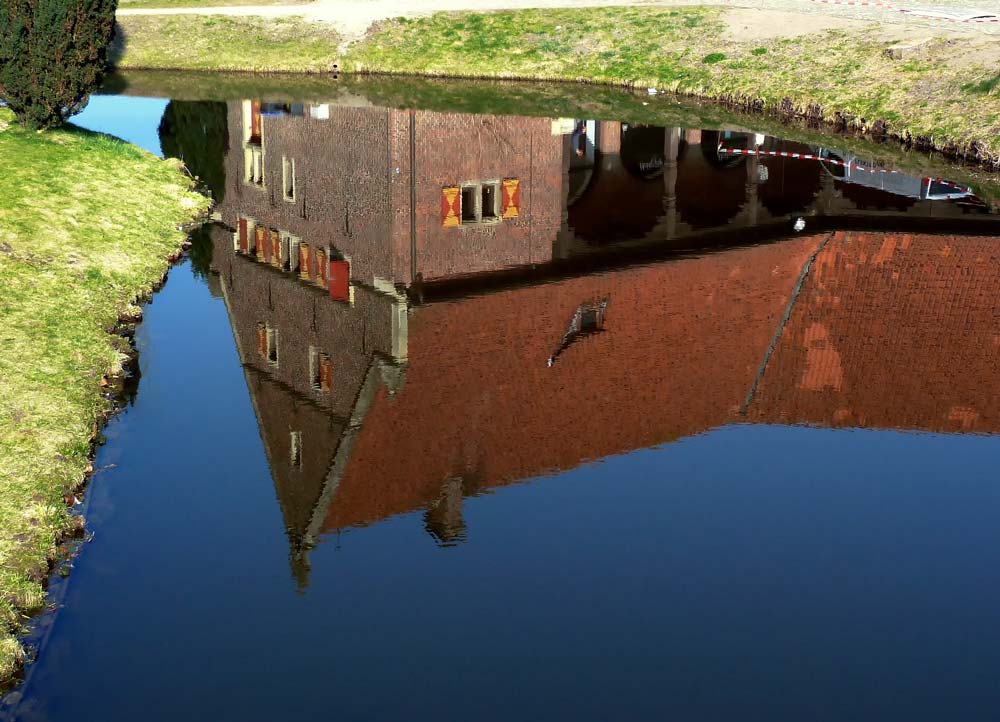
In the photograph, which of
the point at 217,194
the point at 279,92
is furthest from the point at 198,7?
the point at 217,194

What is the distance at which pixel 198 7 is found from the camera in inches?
1927

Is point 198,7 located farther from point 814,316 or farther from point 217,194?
point 814,316

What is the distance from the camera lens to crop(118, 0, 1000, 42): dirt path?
40.3m

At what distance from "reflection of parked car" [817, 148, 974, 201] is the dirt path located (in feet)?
27.1

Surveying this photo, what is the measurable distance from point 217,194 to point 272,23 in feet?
59.2

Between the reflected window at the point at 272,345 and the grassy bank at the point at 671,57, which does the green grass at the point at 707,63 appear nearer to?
the grassy bank at the point at 671,57

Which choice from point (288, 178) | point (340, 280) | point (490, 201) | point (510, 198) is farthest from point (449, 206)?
point (340, 280)

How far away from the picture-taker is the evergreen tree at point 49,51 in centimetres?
2906

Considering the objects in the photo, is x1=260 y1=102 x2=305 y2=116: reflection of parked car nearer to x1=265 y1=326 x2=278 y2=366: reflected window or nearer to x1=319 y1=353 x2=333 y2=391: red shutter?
x1=265 y1=326 x2=278 y2=366: reflected window

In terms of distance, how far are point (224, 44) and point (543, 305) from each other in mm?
27169

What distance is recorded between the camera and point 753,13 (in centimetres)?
4372

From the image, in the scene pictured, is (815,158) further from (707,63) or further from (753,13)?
(753,13)

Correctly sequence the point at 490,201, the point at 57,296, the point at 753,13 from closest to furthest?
the point at 57,296, the point at 490,201, the point at 753,13

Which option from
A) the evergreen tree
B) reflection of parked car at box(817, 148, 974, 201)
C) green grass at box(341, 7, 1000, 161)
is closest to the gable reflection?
reflection of parked car at box(817, 148, 974, 201)
